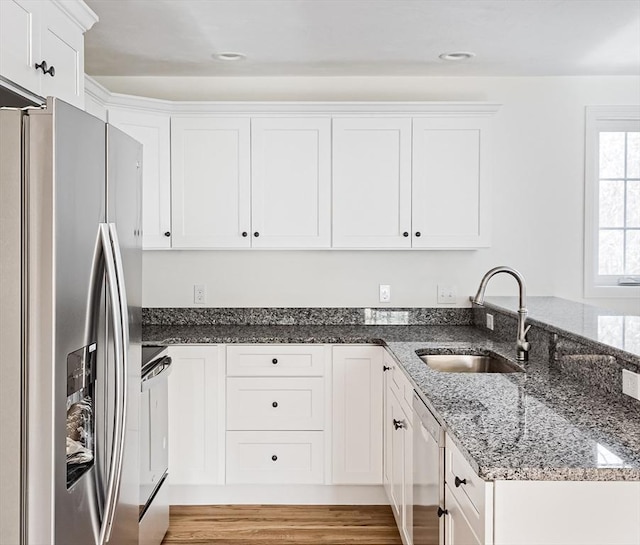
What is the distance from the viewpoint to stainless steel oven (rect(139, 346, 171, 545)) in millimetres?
2738

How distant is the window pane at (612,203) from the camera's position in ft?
13.6

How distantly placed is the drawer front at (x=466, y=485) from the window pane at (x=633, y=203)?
9.53 ft

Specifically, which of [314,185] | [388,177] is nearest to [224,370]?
[314,185]

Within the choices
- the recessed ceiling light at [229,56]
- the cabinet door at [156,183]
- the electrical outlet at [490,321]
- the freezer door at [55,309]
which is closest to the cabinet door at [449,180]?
the electrical outlet at [490,321]

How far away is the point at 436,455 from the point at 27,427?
3.93ft

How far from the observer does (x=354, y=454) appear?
3.51 meters

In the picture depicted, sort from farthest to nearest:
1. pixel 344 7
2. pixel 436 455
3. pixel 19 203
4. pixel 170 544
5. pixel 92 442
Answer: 1. pixel 170 544
2. pixel 344 7
3. pixel 436 455
4. pixel 92 442
5. pixel 19 203

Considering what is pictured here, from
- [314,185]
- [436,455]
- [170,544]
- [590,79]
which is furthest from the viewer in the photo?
[590,79]

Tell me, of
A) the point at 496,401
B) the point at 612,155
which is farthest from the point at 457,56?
the point at 496,401

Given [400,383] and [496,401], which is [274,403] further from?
[496,401]

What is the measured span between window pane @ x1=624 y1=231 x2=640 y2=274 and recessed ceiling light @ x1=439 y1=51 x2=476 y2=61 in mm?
1595

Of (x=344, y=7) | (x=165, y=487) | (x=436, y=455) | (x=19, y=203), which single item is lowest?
(x=165, y=487)

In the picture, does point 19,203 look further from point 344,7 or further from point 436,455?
point 344,7

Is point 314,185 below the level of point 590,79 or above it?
below
